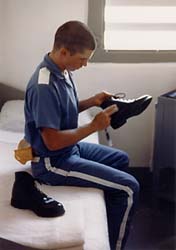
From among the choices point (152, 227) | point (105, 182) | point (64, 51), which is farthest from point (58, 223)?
point (152, 227)

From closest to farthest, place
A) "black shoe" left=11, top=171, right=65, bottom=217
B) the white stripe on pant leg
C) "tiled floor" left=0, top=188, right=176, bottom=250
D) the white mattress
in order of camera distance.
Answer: the white mattress → "black shoe" left=11, top=171, right=65, bottom=217 → the white stripe on pant leg → "tiled floor" left=0, top=188, right=176, bottom=250

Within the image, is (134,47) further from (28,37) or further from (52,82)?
(52,82)

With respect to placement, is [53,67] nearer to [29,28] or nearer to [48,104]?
[48,104]

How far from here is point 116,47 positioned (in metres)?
3.06

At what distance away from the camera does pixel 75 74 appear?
10.2 ft

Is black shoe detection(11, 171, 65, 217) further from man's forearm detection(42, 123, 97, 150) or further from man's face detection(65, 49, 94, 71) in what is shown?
man's face detection(65, 49, 94, 71)

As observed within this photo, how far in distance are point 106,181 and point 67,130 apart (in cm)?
27

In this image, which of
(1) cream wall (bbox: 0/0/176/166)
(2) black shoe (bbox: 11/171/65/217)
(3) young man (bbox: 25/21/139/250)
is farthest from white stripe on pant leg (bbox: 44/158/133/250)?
(1) cream wall (bbox: 0/0/176/166)

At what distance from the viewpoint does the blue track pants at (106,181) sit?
6.97 ft

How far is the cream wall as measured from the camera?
3000mm

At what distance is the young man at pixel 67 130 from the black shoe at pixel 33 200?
0.45 ft

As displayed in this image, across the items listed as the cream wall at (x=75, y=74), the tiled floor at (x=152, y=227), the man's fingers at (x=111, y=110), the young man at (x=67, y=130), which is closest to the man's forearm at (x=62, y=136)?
the young man at (x=67, y=130)

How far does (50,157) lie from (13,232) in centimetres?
44

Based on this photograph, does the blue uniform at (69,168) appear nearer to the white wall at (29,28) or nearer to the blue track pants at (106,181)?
the blue track pants at (106,181)
